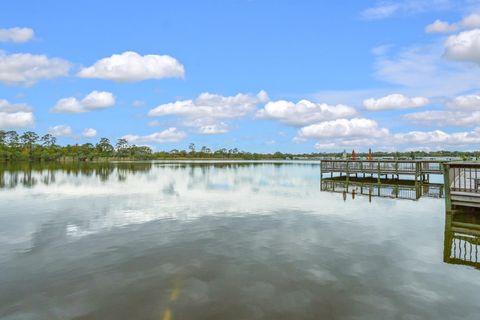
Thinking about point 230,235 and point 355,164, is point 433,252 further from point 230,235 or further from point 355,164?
point 355,164

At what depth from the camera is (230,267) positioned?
9.92 meters

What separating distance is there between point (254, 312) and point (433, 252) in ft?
26.9

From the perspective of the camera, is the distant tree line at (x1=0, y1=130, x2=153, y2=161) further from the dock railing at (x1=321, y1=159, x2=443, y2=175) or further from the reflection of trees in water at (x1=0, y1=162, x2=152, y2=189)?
the dock railing at (x1=321, y1=159, x2=443, y2=175)

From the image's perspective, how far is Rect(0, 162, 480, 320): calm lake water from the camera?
7254 millimetres

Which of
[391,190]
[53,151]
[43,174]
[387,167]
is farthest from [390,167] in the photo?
[53,151]

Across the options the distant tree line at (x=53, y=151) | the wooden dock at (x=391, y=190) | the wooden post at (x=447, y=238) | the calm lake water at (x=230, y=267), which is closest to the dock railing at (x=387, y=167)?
the wooden dock at (x=391, y=190)

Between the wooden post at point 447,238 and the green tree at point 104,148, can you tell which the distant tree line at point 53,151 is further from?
the wooden post at point 447,238

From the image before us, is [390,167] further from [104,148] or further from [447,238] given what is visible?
[104,148]

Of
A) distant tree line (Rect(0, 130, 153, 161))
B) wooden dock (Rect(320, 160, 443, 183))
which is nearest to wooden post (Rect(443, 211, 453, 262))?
wooden dock (Rect(320, 160, 443, 183))

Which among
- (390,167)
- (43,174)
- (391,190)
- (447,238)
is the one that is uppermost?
(390,167)

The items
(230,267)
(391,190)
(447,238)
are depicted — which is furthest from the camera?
(391,190)

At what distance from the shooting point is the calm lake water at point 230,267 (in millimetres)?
7254

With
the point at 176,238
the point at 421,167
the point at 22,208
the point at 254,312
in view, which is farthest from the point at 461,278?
the point at 421,167

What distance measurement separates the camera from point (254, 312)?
7008 millimetres
